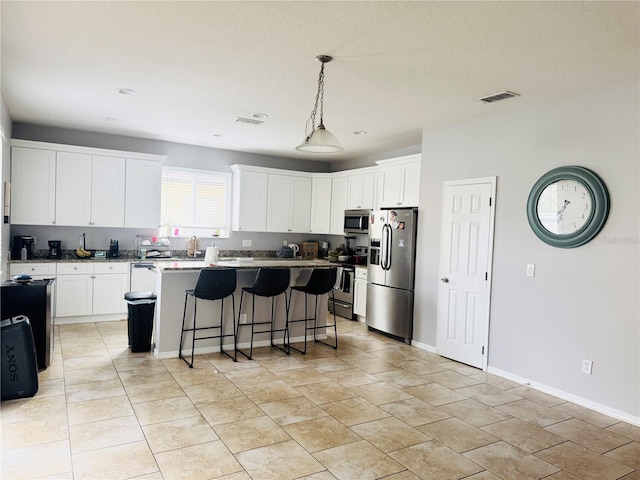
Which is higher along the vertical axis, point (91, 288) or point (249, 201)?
point (249, 201)

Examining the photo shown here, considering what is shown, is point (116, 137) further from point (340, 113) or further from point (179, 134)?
point (340, 113)

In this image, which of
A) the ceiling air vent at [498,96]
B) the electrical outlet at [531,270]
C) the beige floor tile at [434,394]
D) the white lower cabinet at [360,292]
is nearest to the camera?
the beige floor tile at [434,394]

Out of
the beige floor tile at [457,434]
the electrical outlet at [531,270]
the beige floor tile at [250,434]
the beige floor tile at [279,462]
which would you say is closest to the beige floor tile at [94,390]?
the beige floor tile at [250,434]

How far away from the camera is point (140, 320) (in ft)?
16.0

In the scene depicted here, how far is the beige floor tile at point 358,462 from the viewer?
2.67 metres

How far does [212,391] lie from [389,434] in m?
1.63

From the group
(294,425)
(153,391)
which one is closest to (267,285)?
(153,391)

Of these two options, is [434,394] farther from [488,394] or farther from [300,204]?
[300,204]

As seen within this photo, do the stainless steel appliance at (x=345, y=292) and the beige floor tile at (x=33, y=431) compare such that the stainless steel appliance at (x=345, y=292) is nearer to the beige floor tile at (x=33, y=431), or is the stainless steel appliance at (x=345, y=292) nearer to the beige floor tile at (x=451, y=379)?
the beige floor tile at (x=451, y=379)

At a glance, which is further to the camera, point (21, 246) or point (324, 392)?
point (21, 246)

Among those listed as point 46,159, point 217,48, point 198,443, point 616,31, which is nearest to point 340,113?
point 217,48

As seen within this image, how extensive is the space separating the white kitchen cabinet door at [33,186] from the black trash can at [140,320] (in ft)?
7.35

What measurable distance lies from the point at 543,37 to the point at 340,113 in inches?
96.2

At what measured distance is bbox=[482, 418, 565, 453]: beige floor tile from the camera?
10.3 ft
